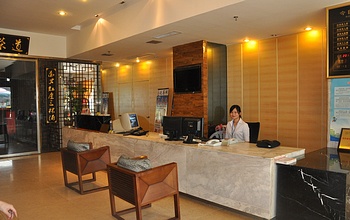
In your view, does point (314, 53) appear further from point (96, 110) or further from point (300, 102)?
point (96, 110)

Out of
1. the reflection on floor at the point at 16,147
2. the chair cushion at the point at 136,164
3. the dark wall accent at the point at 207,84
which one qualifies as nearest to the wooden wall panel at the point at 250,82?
the dark wall accent at the point at 207,84

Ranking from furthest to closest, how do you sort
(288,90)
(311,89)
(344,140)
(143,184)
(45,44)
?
(45,44) < (288,90) < (311,89) < (344,140) < (143,184)

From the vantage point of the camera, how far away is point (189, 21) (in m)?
4.95

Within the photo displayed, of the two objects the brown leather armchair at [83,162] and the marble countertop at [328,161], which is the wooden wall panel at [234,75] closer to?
the marble countertop at [328,161]

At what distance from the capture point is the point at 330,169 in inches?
114

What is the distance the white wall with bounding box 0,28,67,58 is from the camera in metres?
8.04

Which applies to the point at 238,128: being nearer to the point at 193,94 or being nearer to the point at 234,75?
the point at 193,94

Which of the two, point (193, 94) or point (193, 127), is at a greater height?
point (193, 94)

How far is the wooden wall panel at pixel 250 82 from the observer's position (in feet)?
21.9

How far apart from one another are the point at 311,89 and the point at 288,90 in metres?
0.48

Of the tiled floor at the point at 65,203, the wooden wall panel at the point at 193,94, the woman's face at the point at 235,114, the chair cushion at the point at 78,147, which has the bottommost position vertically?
the tiled floor at the point at 65,203

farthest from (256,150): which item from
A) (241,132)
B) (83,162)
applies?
(83,162)

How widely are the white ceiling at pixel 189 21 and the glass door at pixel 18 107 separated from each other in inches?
43.7

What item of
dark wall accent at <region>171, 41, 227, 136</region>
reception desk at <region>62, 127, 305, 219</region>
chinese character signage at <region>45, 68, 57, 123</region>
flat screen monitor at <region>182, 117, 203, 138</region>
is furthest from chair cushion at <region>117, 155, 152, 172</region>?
chinese character signage at <region>45, 68, 57, 123</region>
